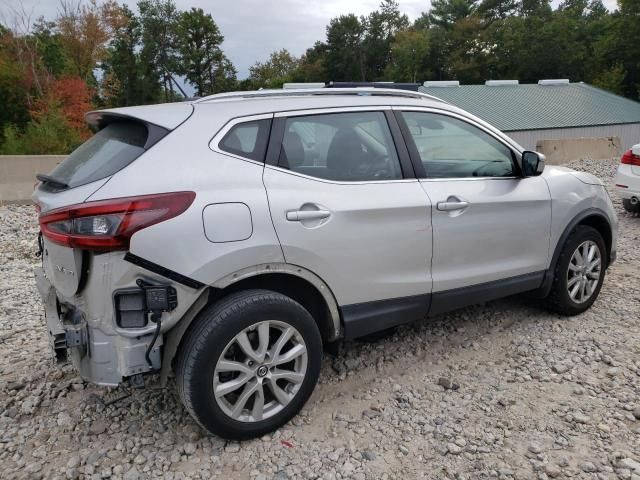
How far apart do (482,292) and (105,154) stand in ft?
8.39

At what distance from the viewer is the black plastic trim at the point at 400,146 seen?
3.23 m

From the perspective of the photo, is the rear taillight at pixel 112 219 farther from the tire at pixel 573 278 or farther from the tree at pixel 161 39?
the tree at pixel 161 39

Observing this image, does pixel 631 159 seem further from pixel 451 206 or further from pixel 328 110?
pixel 328 110

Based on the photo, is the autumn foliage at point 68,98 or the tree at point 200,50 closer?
the autumn foliage at point 68,98

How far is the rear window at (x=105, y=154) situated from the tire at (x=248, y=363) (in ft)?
2.77

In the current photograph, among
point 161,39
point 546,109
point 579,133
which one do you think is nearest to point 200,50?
point 161,39

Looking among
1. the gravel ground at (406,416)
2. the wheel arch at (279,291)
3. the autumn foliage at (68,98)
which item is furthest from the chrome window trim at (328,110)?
the autumn foliage at (68,98)

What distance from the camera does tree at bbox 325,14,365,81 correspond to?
71.8 metres

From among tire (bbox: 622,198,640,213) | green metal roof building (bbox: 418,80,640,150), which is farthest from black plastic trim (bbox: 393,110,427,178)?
green metal roof building (bbox: 418,80,640,150)

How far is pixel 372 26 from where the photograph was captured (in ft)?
246

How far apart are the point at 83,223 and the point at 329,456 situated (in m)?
1.69

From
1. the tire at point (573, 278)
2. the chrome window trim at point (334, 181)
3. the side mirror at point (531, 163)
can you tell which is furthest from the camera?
the tire at point (573, 278)

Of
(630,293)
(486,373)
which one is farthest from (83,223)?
(630,293)

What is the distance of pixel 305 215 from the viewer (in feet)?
8.91
